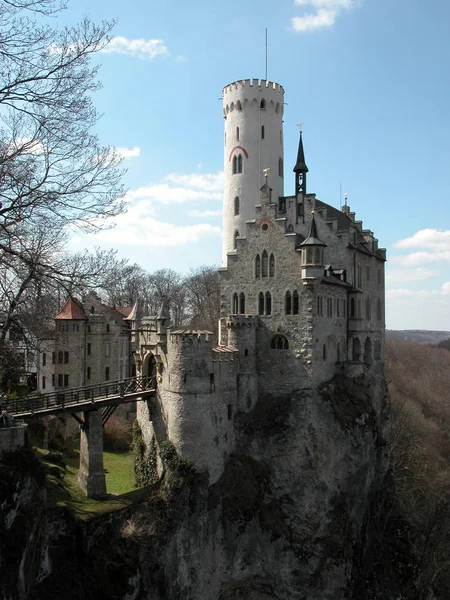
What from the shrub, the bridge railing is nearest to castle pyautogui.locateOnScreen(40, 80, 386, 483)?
the bridge railing

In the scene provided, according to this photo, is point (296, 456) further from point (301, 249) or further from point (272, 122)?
point (272, 122)

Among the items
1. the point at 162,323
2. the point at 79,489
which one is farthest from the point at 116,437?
the point at 162,323

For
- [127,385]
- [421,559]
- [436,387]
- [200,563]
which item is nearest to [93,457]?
[127,385]

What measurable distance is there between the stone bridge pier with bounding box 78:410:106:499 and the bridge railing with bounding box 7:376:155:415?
3.71 feet

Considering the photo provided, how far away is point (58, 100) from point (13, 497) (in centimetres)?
1366

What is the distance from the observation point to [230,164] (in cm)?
4156

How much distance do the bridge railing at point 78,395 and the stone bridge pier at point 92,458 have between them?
1.13m

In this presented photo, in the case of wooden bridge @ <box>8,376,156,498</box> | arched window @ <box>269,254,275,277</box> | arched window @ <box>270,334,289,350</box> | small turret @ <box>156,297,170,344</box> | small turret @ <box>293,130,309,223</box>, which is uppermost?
small turret @ <box>293,130,309,223</box>

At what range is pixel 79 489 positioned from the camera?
2788 cm

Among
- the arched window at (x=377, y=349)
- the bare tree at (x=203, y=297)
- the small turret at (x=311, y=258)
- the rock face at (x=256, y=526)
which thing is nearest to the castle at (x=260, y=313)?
the small turret at (x=311, y=258)

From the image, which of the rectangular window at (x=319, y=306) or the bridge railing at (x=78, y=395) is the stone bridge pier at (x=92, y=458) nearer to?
the bridge railing at (x=78, y=395)

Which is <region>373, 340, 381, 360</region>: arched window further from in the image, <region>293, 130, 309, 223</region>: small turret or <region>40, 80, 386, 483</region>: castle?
<region>293, 130, 309, 223</region>: small turret

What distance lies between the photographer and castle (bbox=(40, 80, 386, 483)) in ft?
95.2

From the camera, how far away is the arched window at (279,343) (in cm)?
3234
